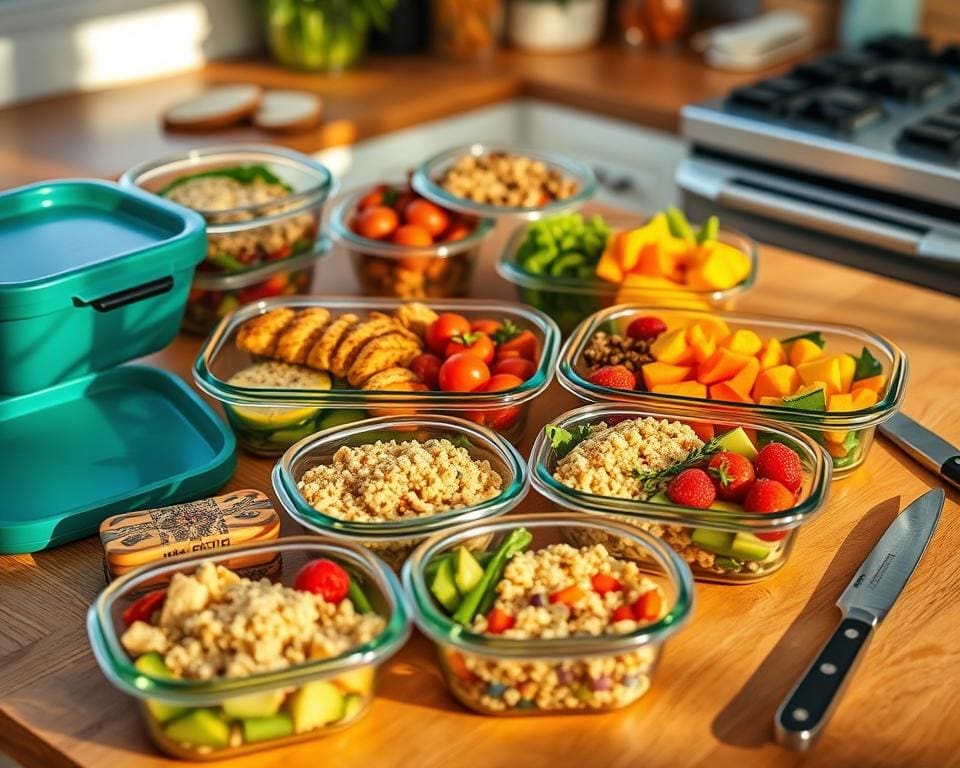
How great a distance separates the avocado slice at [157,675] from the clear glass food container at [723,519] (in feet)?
1.23

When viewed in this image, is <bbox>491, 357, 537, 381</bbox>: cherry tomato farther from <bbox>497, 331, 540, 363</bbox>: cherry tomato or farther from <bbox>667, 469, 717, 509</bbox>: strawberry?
<bbox>667, 469, 717, 509</bbox>: strawberry

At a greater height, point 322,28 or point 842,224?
point 322,28

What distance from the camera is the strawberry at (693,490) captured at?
43.8 inches

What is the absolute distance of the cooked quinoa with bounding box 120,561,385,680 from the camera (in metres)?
0.95

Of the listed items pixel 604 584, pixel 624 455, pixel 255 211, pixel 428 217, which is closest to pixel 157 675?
pixel 604 584

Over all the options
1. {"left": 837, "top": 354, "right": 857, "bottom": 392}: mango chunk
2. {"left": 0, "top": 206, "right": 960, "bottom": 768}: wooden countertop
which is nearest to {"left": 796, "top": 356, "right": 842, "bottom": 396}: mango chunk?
{"left": 837, "top": 354, "right": 857, "bottom": 392}: mango chunk

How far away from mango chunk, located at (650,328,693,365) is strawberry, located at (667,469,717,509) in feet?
0.85

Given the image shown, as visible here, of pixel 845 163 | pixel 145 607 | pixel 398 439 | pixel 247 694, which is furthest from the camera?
pixel 845 163

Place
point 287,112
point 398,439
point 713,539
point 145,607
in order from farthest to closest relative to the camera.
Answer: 1. point 287,112
2. point 398,439
3. point 713,539
4. point 145,607

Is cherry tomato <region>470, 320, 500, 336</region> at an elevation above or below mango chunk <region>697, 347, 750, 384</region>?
below

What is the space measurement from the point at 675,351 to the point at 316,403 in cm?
40

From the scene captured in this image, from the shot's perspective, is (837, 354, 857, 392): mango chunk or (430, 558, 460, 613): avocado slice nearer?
(430, 558, 460, 613): avocado slice

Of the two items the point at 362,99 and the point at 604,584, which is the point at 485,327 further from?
the point at 362,99

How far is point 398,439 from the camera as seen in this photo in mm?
1256
